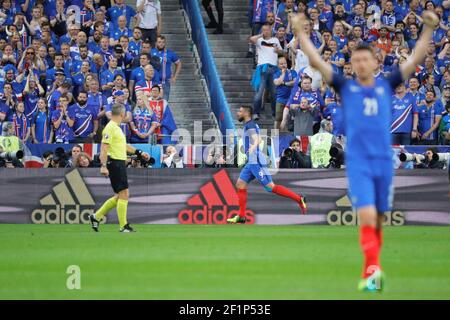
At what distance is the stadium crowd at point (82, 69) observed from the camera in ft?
88.2

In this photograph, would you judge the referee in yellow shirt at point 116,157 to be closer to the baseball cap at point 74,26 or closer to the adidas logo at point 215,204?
the adidas logo at point 215,204

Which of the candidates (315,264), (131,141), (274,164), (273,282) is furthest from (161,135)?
(273,282)

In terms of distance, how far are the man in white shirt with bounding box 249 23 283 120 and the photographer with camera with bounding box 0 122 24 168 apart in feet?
22.4

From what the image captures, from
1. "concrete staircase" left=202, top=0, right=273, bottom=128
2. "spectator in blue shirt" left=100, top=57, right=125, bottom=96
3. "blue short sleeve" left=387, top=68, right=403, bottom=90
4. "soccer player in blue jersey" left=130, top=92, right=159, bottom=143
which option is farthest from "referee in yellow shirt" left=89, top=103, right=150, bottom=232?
"blue short sleeve" left=387, top=68, right=403, bottom=90

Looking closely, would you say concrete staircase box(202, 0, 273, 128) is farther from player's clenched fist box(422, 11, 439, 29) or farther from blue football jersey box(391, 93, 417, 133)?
player's clenched fist box(422, 11, 439, 29)

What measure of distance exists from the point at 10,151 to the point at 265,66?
7.68m

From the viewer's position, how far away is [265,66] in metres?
28.8

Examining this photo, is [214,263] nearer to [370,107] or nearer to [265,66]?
[370,107]

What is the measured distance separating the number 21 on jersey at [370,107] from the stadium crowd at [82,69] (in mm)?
15195

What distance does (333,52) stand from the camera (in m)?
29.2

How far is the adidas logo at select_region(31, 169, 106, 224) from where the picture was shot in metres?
24.5

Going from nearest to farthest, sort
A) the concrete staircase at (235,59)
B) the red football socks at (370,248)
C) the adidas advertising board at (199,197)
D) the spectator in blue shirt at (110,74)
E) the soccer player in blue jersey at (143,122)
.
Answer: the red football socks at (370,248) < the adidas advertising board at (199,197) < the soccer player in blue jersey at (143,122) < the spectator in blue shirt at (110,74) < the concrete staircase at (235,59)

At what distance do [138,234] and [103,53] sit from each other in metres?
9.63

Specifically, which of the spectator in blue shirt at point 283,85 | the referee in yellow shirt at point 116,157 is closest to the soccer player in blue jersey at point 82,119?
the spectator in blue shirt at point 283,85
